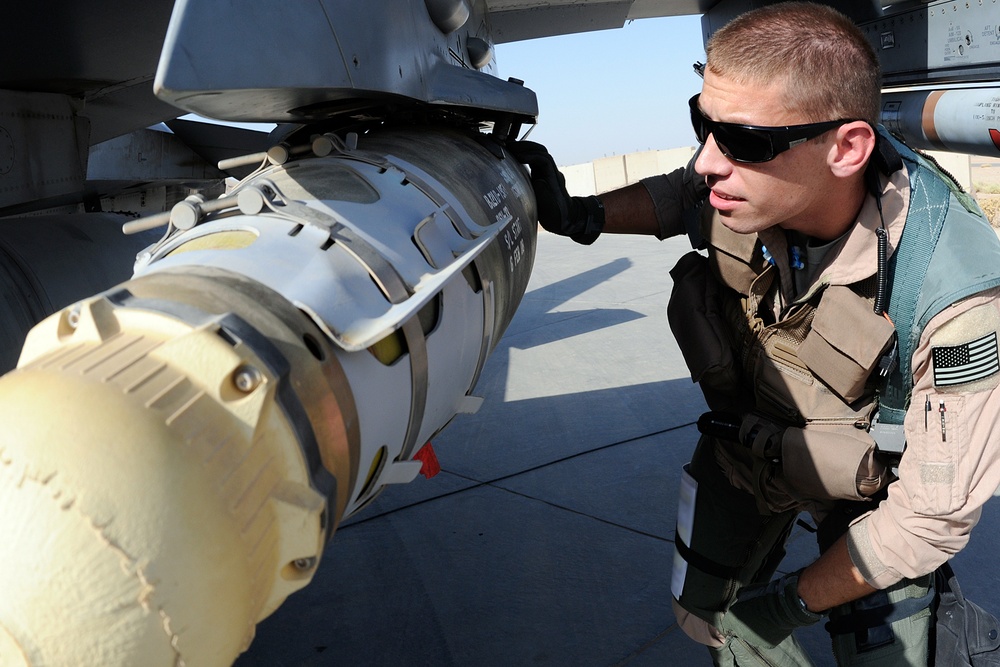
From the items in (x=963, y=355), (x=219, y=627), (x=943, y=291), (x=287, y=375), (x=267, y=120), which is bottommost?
(x=963, y=355)

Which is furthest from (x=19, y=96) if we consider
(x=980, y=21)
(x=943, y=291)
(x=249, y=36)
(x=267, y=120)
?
(x=980, y=21)

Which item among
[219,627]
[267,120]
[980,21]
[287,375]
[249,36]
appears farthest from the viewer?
[980,21]

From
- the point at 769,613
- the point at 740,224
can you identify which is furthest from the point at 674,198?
the point at 769,613

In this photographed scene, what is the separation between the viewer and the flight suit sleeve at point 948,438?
6.38 feet

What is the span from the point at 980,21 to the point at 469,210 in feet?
12.7

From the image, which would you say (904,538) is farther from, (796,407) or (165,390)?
(165,390)

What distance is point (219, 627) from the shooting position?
1.06 meters

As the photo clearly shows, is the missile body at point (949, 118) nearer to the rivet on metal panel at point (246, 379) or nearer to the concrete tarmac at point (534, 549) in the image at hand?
the concrete tarmac at point (534, 549)

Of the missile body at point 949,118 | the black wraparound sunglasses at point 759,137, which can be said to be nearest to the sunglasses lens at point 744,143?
the black wraparound sunglasses at point 759,137

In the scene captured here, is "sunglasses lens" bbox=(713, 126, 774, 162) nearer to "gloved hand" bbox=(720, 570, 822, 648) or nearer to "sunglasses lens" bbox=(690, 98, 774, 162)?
"sunglasses lens" bbox=(690, 98, 774, 162)

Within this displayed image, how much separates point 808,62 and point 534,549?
269 centimetres

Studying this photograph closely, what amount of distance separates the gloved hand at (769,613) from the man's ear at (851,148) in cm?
115

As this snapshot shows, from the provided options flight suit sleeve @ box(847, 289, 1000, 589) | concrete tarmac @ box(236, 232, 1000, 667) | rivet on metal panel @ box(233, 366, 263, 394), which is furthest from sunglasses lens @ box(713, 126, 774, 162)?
concrete tarmac @ box(236, 232, 1000, 667)

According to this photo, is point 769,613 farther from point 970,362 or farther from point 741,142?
point 741,142
